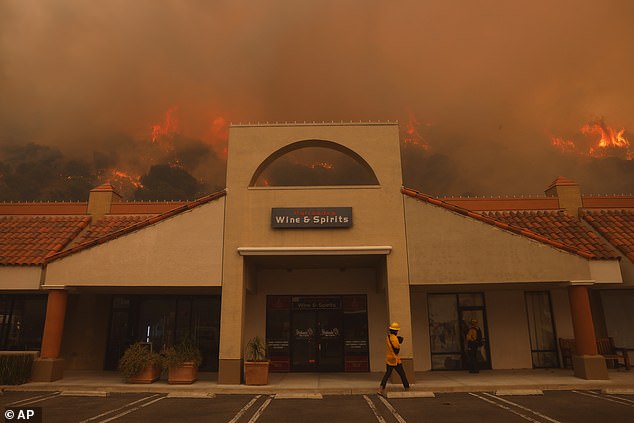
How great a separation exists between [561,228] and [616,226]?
7.39ft

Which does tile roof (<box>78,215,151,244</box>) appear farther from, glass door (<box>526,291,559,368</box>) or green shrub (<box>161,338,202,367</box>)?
glass door (<box>526,291,559,368</box>)

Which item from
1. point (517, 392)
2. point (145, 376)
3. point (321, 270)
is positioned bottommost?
point (517, 392)

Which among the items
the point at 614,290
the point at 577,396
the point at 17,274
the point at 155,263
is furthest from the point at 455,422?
the point at 17,274

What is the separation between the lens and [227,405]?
1130cm

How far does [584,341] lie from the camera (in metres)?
14.2

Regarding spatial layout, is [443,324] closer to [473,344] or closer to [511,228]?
[473,344]

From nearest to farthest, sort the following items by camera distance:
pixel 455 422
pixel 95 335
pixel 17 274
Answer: pixel 455 422 → pixel 17 274 → pixel 95 335

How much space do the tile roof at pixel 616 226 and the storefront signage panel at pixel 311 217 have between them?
10088 mm

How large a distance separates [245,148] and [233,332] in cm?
647

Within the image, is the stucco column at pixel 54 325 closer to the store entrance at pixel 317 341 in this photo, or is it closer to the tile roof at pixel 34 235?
the tile roof at pixel 34 235

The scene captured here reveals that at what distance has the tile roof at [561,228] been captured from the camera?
15.4 m

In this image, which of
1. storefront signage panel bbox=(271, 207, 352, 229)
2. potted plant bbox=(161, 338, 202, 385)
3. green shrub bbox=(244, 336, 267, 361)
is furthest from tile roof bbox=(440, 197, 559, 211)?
potted plant bbox=(161, 338, 202, 385)

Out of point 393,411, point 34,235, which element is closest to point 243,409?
point 393,411

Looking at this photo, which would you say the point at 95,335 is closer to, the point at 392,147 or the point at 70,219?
the point at 70,219
